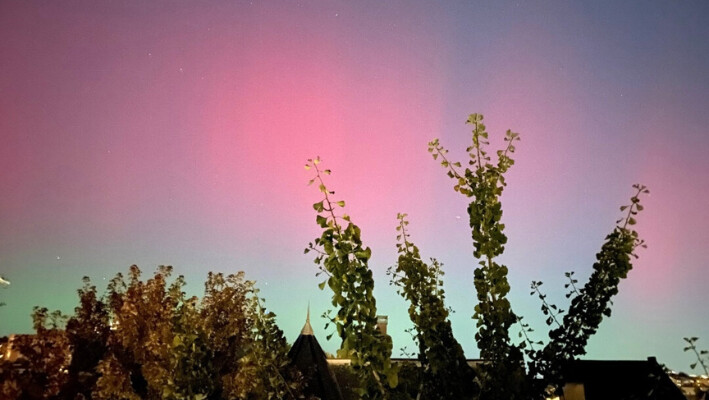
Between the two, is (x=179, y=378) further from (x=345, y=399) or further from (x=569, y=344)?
(x=345, y=399)

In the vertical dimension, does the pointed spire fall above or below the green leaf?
above

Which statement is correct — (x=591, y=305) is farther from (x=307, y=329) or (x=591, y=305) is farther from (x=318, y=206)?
(x=307, y=329)

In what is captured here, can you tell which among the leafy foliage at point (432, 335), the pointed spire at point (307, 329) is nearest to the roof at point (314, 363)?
the pointed spire at point (307, 329)

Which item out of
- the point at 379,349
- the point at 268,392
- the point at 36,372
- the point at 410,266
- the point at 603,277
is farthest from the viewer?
the point at 36,372

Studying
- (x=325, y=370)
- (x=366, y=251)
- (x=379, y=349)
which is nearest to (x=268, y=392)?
(x=379, y=349)

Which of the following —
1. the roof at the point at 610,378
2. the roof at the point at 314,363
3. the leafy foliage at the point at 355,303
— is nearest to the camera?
the leafy foliage at the point at 355,303

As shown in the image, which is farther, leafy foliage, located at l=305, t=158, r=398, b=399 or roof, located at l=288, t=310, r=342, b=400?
roof, located at l=288, t=310, r=342, b=400

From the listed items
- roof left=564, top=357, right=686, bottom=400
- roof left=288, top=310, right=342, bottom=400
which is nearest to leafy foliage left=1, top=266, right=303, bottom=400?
roof left=288, top=310, right=342, bottom=400

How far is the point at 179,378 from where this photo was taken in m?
5.14

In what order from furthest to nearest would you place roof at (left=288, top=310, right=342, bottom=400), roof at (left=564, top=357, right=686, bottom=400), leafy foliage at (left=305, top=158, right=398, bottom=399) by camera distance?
roof at (left=288, top=310, right=342, bottom=400), roof at (left=564, top=357, right=686, bottom=400), leafy foliage at (left=305, top=158, right=398, bottom=399)

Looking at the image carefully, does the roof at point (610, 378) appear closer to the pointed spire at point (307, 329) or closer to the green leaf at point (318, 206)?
the pointed spire at point (307, 329)

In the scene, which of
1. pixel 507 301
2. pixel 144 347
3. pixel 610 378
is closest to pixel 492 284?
pixel 507 301

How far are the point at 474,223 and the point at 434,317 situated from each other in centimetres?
104

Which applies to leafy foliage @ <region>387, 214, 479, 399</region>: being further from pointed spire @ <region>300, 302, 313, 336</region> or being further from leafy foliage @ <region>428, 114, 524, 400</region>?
pointed spire @ <region>300, 302, 313, 336</region>
